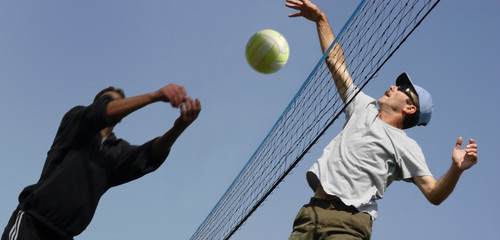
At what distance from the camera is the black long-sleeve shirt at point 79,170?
382 centimetres

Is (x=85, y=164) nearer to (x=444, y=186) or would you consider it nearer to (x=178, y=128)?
(x=178, y=128)

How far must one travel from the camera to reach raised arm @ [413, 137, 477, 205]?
4.47 metres

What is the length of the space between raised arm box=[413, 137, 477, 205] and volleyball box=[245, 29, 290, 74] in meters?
2.59

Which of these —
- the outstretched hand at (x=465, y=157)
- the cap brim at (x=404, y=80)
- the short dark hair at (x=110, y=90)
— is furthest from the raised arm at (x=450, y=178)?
the short dark hair at (x=110, y=90)

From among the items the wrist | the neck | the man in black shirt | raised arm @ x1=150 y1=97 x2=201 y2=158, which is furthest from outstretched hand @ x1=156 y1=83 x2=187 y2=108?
the wrist

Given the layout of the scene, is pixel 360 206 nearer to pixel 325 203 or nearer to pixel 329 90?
pixel 325 203

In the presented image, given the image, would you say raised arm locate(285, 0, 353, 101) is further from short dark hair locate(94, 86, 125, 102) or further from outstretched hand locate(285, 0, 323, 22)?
short dark hair locate(94, 86, 125, 102)

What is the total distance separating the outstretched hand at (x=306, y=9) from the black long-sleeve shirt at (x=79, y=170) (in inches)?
87.2

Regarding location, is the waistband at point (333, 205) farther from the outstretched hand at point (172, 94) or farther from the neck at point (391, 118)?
the outstretched hand at point (172, 94)

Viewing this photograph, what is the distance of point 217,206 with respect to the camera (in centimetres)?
847

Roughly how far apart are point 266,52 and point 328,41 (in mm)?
1166

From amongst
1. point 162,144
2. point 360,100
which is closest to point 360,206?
point 360,100

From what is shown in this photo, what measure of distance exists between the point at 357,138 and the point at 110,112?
1.84 meters

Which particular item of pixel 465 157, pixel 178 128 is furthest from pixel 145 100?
pixel 465 157
